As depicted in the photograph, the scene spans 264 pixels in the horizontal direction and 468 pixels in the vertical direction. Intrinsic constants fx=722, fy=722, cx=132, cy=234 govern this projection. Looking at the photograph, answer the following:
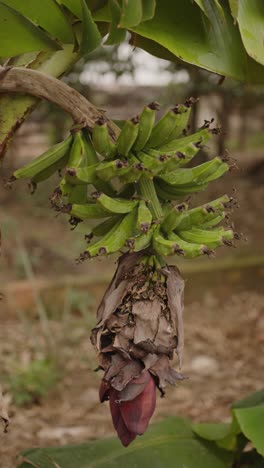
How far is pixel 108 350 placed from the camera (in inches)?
36.0

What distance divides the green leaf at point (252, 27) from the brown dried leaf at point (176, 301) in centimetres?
36

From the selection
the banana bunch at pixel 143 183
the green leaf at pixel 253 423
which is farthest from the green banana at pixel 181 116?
the green leaf at pixel 253 423

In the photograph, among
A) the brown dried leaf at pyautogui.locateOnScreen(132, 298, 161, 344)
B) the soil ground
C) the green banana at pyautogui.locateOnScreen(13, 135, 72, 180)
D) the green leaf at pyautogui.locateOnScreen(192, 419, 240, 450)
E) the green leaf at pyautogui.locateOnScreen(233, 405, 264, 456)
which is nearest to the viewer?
the brown dried leaf at pyautogui.locateOnScreen(132, 298, 161, 344)

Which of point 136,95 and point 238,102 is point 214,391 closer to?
point 238,102

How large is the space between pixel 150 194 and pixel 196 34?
0.30 m

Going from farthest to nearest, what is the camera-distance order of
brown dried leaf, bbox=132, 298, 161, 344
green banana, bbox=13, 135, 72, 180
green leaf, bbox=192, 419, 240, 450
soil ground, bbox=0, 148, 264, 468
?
soil ground, bbox=0, 148, 264, 468 < green leaf, bbox=192, 419, 240, 450 < green banana, bbox=13, 135, 72, 180 < brown dried leaf, bbox=132, 298, 161, 344

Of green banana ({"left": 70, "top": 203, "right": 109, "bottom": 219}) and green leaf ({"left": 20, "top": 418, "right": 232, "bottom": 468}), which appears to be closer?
green banana ({"left": 70, "top": 203, "right": 109, "bottom": 219})

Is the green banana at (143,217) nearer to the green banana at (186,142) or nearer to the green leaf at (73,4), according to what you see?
the green banana at (186,142)

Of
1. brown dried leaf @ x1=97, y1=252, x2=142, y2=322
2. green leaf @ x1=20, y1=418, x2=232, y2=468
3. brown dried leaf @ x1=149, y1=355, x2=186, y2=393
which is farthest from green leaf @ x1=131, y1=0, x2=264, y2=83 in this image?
green leaf @ x1=20, y1=418, x2=232, y2=468

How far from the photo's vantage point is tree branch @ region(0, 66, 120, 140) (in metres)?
1.01

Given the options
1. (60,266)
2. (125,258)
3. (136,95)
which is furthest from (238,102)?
(125,258)

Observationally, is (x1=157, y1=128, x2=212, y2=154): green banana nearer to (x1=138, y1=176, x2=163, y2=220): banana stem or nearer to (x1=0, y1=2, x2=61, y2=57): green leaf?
(x1=138, y1=176, x2=163, y2=220): banana stem

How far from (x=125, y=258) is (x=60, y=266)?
3.53 m

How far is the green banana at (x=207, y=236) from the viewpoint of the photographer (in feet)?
3.09
